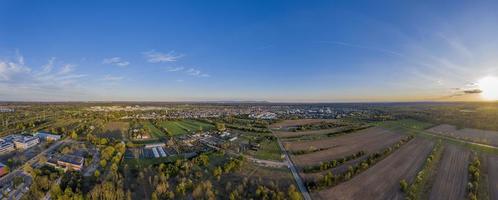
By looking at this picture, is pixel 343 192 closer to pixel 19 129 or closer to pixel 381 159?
pixel 381 159

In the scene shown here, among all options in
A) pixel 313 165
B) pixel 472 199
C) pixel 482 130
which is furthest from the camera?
pixel 482 130

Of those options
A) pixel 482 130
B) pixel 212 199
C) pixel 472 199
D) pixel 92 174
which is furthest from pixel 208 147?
pixel 482 130

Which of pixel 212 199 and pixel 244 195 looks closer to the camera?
pixel 212 199

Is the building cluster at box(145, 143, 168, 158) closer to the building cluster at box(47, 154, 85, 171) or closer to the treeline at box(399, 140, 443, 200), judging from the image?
the building cluster at box(47, 154, 85, 171)

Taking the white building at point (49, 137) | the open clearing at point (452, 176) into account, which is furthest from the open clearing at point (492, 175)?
the white building at point (49, 137)

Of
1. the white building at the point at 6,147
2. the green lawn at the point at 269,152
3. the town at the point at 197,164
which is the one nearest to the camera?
the town at the point at 197,164

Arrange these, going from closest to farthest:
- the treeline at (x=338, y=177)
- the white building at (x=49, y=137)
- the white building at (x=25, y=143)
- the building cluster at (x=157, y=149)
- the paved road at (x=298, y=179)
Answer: the paved road at (x=298, y=179) → the treeline at (x=338, y=177) → the building cluster at (x=157, y=149) → the white building at (x=25, y=143) → the white building at (x=49, y=137)

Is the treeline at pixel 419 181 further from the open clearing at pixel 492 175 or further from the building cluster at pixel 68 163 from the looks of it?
the building cluster at pixel 68 163
